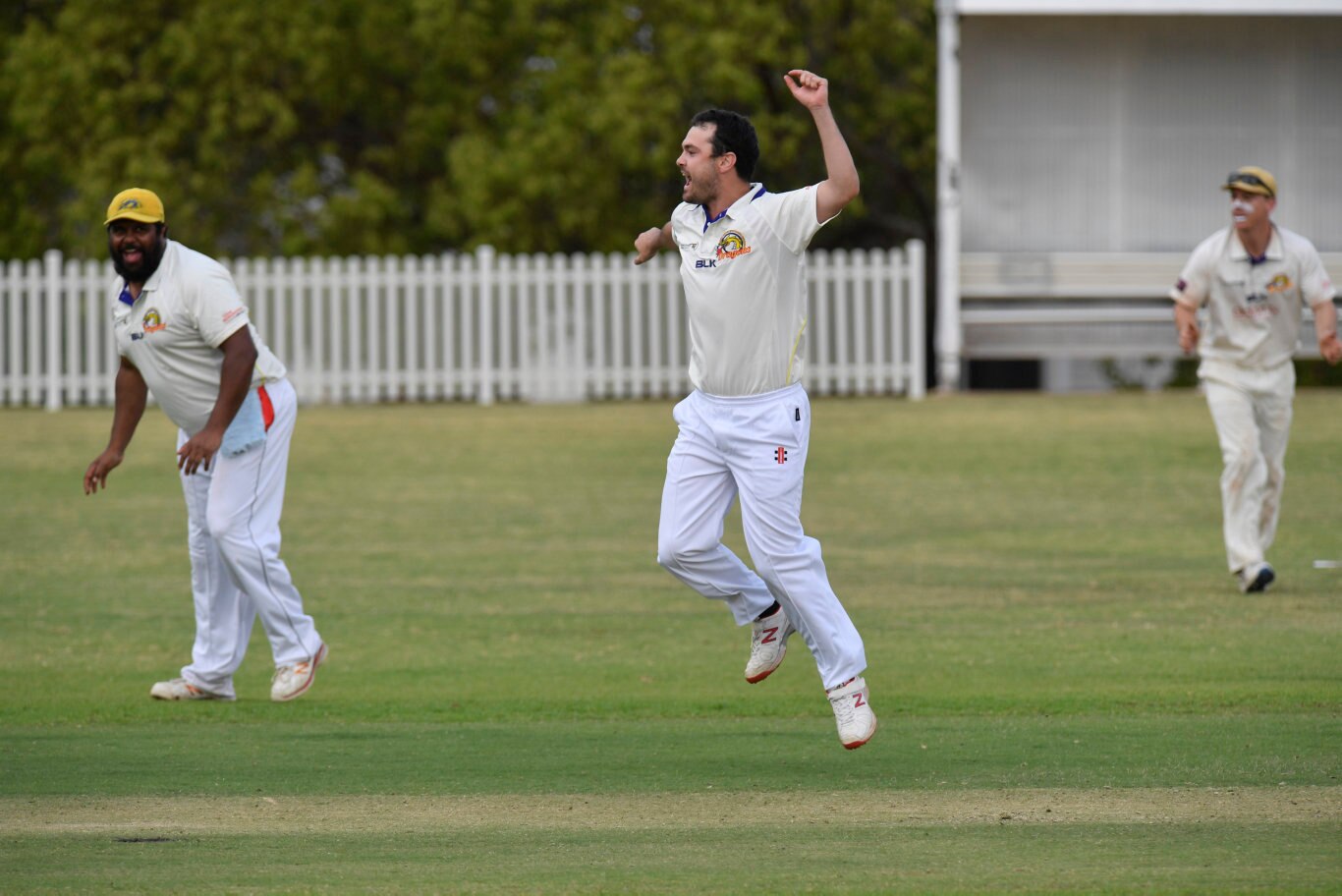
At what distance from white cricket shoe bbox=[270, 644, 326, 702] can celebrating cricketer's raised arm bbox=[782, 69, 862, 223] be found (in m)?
3.14

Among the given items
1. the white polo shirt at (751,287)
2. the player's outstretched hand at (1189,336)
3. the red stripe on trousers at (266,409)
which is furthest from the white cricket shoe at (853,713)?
the player's outstretched hand at (1189,336)

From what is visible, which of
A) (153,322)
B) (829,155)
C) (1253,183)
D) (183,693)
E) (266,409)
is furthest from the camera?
(1253,183)

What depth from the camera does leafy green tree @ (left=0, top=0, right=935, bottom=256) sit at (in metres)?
24.5

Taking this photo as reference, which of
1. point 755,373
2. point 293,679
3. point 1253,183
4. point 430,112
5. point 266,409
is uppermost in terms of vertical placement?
point 430,112

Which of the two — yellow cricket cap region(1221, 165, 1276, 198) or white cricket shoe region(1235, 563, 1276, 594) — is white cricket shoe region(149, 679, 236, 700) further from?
yellow cricket cap region(1221, 165, 1276, 198)

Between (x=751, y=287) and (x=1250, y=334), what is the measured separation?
516 centimetres

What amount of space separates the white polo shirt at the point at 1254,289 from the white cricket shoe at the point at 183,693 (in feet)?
18.5

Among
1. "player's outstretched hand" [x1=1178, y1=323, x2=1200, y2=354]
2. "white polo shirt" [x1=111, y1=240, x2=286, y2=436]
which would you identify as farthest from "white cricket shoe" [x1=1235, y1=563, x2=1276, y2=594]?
"white polo shirt" [x1=111, y1=240, x2=286, y2=436]

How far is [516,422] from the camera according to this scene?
20.9 metres

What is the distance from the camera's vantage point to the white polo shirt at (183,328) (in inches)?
331

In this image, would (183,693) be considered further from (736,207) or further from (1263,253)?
(1263,253)

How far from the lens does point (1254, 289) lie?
11367 mm

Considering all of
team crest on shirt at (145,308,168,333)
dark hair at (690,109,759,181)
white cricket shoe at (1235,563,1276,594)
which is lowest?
white cricket shoe at (1235,563,1276,594)

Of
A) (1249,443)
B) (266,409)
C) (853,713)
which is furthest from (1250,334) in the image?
(266,409)
